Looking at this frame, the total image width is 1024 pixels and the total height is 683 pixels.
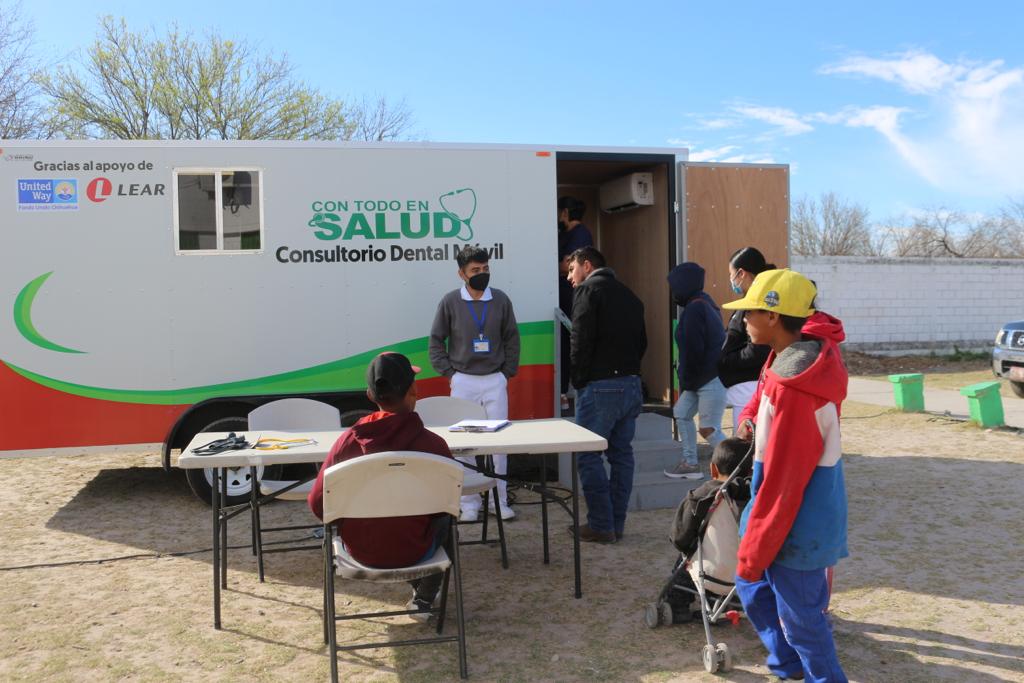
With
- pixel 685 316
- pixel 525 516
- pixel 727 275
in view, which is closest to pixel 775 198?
pixel 727 275

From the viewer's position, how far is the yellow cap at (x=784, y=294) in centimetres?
267

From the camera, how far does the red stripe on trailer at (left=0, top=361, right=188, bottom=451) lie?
18.0ft

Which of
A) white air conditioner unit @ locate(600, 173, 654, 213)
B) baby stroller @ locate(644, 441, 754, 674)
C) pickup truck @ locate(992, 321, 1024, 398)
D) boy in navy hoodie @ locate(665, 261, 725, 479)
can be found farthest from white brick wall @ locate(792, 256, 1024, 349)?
baby stroller @ locate(644, 441, 754, 674)

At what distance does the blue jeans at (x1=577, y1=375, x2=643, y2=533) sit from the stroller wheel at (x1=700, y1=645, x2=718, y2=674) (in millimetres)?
1560

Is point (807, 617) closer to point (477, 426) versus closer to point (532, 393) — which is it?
point (477, 426)

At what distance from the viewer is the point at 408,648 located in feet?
11.6

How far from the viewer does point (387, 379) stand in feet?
10.8

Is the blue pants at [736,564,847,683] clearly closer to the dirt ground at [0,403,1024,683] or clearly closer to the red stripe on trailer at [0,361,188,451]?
the dirt ground at [0,403,1024,683]

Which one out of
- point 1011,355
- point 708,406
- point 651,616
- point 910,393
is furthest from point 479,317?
point 1011,355

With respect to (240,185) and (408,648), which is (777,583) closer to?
(408,648)

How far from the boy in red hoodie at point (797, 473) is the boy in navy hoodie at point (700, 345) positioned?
8.82ft

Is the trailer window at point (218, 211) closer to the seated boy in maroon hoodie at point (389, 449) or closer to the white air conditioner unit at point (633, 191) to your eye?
the seated boy in maroon hoodie at point (389, 449)

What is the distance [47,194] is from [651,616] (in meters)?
4.53

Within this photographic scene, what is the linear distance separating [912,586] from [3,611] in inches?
170
